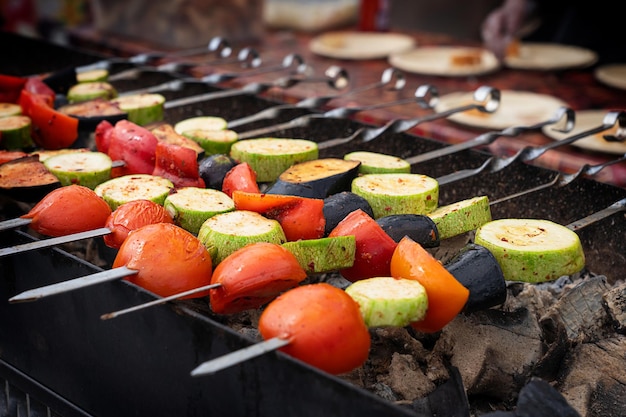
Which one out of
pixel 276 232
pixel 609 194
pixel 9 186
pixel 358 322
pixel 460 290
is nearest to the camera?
pixel 358 322

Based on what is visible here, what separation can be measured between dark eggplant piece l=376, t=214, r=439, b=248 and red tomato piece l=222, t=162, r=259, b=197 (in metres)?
0.42

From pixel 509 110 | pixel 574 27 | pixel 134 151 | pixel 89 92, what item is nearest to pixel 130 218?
pixel 134 151

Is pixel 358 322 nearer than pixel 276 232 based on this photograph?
Yes

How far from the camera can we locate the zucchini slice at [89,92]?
3.35m

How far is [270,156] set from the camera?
2.52m

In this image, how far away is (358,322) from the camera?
159 centimetres

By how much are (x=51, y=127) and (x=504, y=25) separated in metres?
3.77

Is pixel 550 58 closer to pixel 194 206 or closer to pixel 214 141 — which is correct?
pixel 214 141

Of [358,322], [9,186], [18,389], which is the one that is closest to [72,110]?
[9,186]

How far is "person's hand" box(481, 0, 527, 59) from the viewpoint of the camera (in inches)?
221

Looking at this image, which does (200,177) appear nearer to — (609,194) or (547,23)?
(609,194)

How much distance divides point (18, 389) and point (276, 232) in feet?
2.97

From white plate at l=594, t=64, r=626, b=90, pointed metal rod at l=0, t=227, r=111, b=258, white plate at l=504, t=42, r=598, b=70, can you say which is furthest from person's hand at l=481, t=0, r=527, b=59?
pointed metal rod at l=0, t=227, r=111, b=258

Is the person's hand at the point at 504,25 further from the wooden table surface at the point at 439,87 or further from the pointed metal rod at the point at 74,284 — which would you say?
the pointed metal rod at the point at 74,284
